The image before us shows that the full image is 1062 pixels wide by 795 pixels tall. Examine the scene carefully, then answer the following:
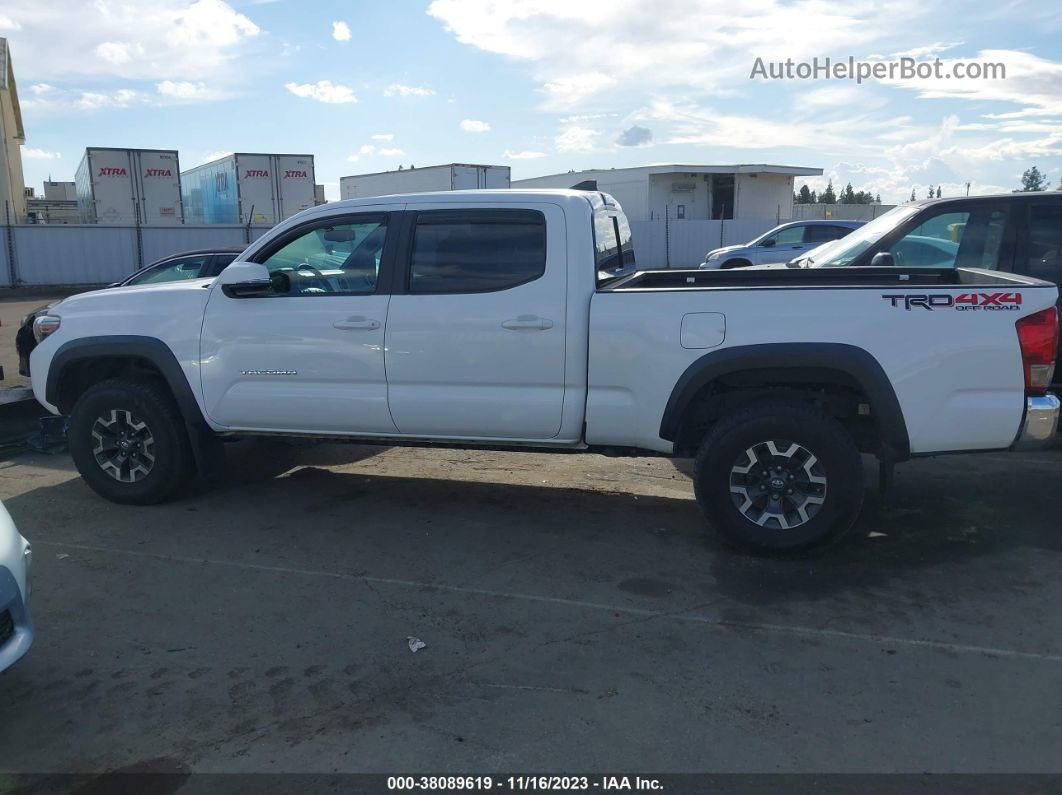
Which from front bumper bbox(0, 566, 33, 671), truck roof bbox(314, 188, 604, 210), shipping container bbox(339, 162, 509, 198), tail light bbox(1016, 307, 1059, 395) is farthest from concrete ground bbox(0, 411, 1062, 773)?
shipping container bbox(339, 162, 509, 198)

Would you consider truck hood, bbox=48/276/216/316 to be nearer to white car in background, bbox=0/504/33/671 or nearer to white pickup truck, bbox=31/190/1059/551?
white pickup truck, bbox=31/190/1059/551

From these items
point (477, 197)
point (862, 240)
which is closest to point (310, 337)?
point (477, 197)

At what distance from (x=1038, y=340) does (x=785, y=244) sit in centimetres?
1555

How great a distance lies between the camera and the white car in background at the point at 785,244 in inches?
741

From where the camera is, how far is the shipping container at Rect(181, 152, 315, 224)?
2798 cm

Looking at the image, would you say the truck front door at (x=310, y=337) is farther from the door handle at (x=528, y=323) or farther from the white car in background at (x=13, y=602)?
the white car in background at (x=13, y=602)

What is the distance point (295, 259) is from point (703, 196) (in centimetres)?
3320

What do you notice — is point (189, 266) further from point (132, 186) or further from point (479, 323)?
point (132, 186)

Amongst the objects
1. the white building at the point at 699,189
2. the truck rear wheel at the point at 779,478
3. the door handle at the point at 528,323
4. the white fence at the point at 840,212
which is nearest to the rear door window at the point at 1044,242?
the truck rear wheel at the point at 779,478

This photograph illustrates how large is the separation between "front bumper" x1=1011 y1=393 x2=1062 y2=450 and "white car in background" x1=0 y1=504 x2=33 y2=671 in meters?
4.66

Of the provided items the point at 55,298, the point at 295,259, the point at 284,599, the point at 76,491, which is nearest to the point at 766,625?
the point at 284,599

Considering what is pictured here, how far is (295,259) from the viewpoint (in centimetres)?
562

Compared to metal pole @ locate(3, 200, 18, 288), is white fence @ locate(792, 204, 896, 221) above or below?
above

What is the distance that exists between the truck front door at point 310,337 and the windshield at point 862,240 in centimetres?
391
